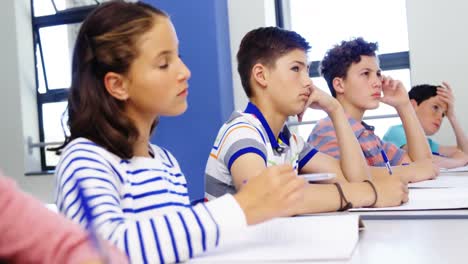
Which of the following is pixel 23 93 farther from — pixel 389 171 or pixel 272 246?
pixel 272 246

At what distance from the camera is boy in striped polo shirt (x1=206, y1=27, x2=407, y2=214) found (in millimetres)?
1084

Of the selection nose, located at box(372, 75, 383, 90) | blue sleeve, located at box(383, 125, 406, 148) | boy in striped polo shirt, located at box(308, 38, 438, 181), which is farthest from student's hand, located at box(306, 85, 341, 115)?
blue sleeve, located at box(383, 125, 406, 148)

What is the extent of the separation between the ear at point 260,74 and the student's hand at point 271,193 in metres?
0.75

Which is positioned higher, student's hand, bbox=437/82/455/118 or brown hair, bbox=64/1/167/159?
brown hair, bbox=64/1/167/159

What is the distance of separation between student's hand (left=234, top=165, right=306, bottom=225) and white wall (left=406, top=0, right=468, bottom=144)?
2.44m

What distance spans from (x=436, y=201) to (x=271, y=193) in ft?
1.68

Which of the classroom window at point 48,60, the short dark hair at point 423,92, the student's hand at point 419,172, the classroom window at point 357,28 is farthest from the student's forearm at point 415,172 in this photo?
the classroom window at point 48,60

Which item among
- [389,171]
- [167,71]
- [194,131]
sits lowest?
[389,171]

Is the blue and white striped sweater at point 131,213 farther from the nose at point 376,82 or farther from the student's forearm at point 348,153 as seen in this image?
the nose at point 376,82

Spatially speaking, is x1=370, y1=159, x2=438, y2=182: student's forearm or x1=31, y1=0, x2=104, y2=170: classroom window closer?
x1=370, y1=159, x2=438, y2=182: student's forearm

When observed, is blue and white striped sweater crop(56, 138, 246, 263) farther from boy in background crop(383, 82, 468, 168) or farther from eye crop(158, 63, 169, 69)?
boy in background crop(383, 82, 468, 168)

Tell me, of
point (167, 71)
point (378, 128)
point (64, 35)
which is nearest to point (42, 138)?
point (64, 35)

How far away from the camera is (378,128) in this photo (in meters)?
3.09

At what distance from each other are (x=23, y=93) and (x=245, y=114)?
287 cm
